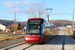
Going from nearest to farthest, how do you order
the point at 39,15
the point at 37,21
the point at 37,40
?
the point at 37,40 < the point at 37,21 < the point at 39,15

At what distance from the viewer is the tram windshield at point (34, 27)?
14.5 metres

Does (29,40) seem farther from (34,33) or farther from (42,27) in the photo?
(42,27)

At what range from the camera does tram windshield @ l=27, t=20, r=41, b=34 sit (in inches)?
573

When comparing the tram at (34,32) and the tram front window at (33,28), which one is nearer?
the tram at (34,32)

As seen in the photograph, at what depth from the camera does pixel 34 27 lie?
14750 millimetres

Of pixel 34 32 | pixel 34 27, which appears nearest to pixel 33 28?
pixel 34 27

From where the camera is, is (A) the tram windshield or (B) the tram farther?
(A) the tram windshield

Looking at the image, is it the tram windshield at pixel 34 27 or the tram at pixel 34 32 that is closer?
the tram at pixel 34 32

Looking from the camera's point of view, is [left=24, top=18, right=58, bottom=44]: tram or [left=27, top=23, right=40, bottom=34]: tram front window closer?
[left=24, top=18, right=58, bottom=44]: tram

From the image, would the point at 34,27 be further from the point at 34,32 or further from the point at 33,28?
the point at 34,32

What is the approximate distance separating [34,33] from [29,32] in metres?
0.61

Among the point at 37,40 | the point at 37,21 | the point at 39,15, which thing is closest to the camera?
the point at 37,40

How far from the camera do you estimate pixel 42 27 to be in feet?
48.9

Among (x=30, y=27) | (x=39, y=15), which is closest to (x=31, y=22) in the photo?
(x=30, y=27)
